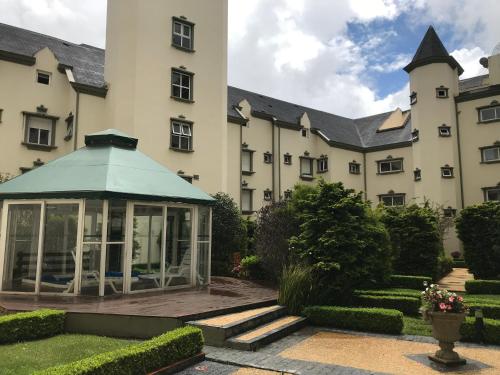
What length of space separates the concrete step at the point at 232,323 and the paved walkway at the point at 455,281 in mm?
9038

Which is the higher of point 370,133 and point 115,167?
point 370,133

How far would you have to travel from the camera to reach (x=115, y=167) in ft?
38.5

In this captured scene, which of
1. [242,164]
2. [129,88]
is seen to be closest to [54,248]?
[129,88]

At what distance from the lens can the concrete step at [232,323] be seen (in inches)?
304

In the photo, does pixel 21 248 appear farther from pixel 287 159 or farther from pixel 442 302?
pixel 287 159

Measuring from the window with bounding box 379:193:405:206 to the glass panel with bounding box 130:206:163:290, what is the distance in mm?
23209

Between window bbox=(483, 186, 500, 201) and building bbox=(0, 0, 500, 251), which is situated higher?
building bbox=(0, 0, 500, 251)

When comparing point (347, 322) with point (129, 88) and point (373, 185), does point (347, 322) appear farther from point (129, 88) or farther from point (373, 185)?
point (373, 185)

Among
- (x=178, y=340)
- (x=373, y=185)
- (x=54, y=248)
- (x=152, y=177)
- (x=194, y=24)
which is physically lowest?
(x=178, y=340)

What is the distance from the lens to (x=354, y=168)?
32.8m

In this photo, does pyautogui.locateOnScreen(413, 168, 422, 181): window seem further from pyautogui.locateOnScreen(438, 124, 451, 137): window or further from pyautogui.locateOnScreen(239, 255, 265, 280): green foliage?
pyautogui.locateOnScreen(239, 255, 265, 280): green foliage

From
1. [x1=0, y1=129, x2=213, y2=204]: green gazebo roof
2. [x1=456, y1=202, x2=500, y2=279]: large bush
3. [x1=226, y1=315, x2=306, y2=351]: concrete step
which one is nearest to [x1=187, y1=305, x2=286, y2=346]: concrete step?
[x1=226, y1=315, x2=306, y2=351]: concrete step

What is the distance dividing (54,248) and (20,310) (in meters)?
2.38

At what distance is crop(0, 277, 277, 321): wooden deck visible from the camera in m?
8.36
